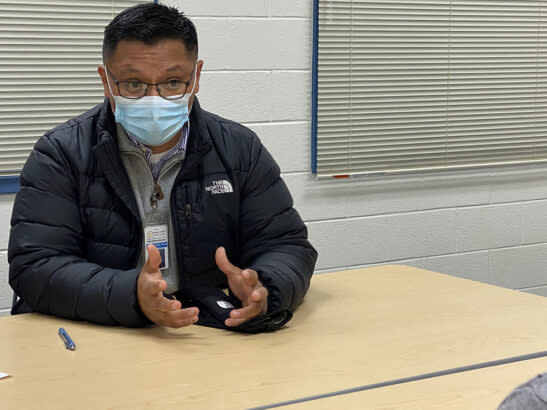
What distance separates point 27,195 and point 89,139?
0.20 metres

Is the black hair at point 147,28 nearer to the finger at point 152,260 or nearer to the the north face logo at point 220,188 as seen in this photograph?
the the north face logo at point 220,188

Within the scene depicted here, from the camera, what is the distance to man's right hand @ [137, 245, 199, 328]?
153 centimetres

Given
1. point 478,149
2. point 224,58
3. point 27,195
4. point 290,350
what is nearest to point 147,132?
point 27,195

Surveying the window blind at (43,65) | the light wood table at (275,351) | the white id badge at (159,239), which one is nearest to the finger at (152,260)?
the light wood table at (275,351)

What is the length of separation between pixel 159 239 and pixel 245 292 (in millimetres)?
296

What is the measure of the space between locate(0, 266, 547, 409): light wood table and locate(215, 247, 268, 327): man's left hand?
40 millimetres

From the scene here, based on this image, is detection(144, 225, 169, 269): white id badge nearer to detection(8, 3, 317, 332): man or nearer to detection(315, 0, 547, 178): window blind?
detection(8, 3, 317, 332): man

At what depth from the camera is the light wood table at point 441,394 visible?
122cm

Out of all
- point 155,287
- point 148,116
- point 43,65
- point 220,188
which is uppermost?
point 43,65

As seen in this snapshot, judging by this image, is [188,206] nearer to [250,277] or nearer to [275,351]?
[250,277]

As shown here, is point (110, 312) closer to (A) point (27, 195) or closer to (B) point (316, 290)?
(A) point (27, 195)

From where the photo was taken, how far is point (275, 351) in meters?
1.48

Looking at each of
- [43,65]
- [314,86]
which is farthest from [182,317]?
[314,86]

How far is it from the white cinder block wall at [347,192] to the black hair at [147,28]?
96 cm
